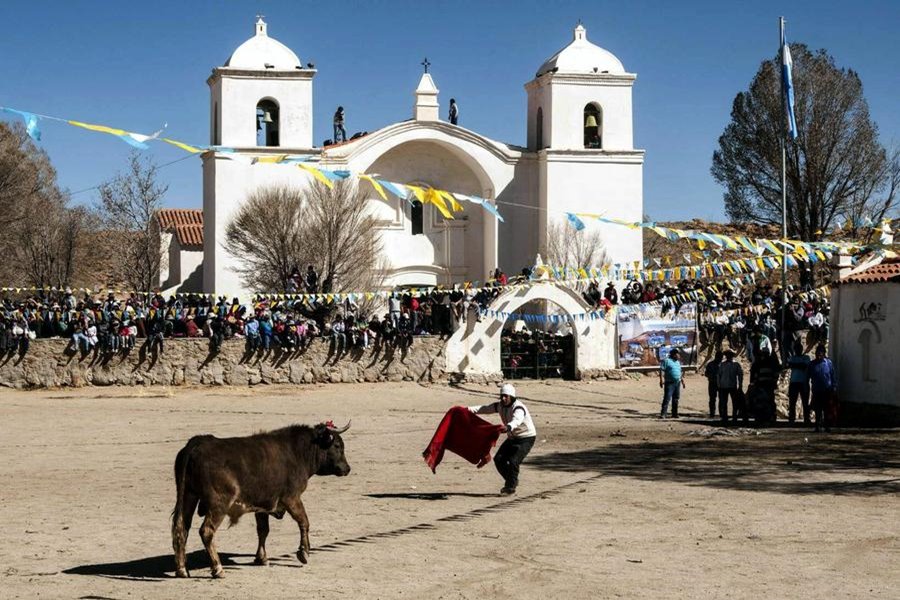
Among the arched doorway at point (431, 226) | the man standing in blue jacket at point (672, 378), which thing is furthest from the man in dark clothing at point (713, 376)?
the arched doorway at point (431, 226)

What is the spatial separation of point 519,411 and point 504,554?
13.5ft

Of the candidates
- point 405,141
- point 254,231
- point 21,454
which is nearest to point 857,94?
point 405,141

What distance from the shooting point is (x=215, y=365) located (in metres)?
36.5

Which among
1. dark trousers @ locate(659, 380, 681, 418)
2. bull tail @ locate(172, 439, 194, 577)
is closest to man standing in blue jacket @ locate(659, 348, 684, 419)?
dark trousers @ locate(659, 380, 681, 418)

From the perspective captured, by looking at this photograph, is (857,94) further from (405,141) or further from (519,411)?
(519,411)

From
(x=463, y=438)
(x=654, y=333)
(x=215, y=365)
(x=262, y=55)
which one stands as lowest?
(x=463, y=438)

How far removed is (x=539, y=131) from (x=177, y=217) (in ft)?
66.3

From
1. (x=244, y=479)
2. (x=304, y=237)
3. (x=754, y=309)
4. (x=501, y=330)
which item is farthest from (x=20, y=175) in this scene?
(x=244, y=479)

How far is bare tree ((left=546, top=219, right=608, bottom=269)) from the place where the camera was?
168 ft

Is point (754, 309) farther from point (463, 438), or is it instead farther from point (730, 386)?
point (463, 438)

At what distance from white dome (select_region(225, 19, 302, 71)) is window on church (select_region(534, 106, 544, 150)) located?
10.1m

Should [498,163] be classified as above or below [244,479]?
above

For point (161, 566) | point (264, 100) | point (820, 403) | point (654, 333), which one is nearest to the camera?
point (161, 566)

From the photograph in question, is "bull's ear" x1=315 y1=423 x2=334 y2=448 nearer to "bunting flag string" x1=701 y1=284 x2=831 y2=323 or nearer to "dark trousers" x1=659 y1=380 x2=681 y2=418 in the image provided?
"dark trousers" x1=659 y1=380 x2=681 y2=418
